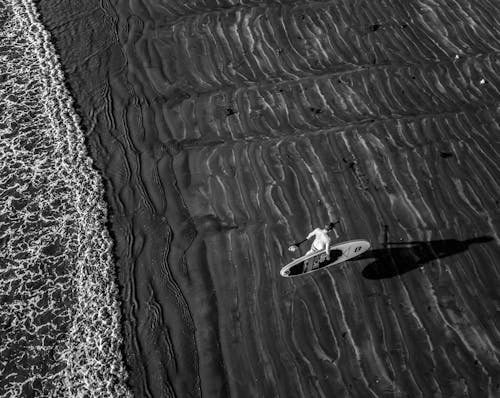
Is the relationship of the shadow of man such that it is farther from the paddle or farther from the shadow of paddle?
the paddle

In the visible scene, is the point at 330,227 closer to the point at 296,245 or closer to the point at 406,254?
the point at 296,245

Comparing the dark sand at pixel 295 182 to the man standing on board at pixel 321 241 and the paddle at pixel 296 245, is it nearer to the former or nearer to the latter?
the paddle at pixel 296 245

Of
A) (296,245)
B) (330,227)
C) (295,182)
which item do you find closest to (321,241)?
(330,227)

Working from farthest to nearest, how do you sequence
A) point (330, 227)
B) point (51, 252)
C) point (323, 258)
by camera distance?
point (51, 252)
point (330, 227)
point (323, 258)

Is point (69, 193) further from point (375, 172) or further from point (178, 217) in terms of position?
point (375, 172)

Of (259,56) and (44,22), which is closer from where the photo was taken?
(259,56)

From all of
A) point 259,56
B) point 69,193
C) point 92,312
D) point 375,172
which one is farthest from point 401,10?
point 92,312

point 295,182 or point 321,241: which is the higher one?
point 295,182
